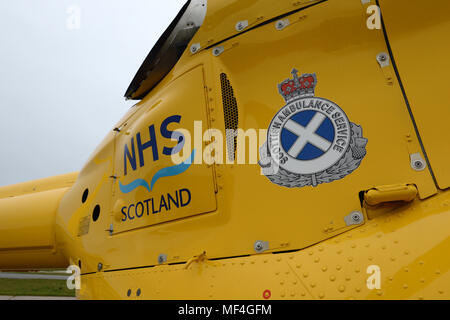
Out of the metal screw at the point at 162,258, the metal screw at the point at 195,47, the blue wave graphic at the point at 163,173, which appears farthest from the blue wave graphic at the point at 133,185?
the metal screw at the point at 195,47

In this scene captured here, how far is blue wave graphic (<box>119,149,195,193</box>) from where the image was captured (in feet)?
8.06

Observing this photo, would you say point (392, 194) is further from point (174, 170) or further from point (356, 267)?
point (174, 170)

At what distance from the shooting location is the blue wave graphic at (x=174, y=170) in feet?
8.02

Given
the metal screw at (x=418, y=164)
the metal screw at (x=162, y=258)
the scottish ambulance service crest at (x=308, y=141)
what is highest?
the scottish ambulance service crest at (x=308, y=141)

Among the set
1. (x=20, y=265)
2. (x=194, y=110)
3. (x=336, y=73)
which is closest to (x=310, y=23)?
(x=336, y=73)

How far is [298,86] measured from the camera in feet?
6.81

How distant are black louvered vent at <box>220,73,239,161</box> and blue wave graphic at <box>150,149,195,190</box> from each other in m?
0.32

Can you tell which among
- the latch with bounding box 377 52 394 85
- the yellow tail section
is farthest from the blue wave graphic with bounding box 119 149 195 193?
the yellow tail section

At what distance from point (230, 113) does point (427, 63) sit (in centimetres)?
119

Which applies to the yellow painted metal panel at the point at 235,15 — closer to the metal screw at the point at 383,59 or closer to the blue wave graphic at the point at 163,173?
the metal screw at the point at 383,59

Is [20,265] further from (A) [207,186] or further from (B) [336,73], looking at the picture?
(B) [336,73]

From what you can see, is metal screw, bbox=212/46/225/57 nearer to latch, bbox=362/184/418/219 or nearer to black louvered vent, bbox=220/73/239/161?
black louvered vent, bbox=220/73/239/161

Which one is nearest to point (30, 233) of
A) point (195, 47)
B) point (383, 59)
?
point (195, 47)

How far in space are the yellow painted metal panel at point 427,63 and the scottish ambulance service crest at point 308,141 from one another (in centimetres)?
32
